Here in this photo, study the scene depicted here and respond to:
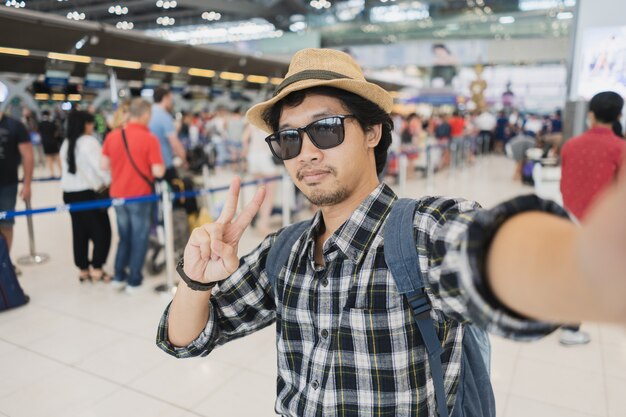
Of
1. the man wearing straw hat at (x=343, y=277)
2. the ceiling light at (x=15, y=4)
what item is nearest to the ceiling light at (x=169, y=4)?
the ceiling light at (x=15, y=4)

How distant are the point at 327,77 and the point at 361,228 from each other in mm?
408

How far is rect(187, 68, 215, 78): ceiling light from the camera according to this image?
14.9 m

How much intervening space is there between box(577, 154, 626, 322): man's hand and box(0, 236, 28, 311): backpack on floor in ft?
A: 14.5

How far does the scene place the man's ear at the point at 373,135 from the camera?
128 cm

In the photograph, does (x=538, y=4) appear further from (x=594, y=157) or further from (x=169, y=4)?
(x=594, y=157)

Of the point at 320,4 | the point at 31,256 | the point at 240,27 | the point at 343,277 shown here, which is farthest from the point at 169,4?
the point at 343,277

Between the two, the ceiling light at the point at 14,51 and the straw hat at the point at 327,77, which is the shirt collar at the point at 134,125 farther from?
the ceiling light at the point at 14,51

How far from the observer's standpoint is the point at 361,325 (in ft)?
3.20

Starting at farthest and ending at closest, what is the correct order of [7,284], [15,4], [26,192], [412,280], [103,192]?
[15,4], [103,192], [26,192], [7,284], [412,280]

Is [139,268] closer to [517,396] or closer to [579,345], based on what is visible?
[517,396]

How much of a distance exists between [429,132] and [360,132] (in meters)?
15.0

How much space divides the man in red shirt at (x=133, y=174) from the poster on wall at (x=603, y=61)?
4.68 m

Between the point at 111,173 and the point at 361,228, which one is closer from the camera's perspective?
the point at 361,228

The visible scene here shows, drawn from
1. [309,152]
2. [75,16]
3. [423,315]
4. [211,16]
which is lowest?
[423,315]
